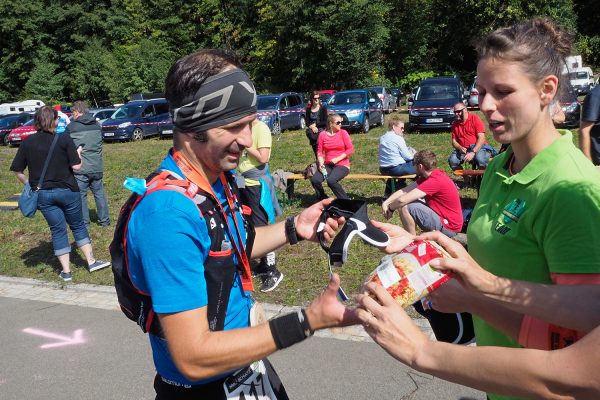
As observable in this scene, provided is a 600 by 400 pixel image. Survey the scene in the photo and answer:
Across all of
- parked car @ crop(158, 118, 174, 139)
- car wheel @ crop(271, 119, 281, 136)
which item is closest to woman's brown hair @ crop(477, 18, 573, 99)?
car wheel @ crop(271, 119, 281, 136)

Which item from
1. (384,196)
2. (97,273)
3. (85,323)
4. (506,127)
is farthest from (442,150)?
(506,127)

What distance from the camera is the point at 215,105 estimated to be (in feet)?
6.02

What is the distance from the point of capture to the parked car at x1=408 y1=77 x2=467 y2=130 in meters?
16.9

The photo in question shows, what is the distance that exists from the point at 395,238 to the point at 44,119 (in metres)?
5.99

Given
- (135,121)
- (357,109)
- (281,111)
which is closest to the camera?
(357,109)

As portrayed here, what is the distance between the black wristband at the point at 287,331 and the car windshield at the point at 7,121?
28497mm

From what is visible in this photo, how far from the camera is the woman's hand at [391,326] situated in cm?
142

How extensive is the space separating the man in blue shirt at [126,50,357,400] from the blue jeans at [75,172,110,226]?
7.01 metres

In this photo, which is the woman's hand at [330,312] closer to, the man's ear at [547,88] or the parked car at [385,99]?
the man's ear at [547,88]

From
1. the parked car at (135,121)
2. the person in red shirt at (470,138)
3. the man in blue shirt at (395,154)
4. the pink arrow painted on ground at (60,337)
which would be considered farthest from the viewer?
the parked car at (135,121)

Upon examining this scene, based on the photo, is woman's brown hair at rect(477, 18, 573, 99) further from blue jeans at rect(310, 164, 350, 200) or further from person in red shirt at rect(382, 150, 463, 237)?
blue jeans at rect(310, 164, 350, 200)

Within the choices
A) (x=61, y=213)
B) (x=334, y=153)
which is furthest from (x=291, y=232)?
(x=334, y=153)

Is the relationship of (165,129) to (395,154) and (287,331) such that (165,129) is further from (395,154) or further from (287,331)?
(287,331)

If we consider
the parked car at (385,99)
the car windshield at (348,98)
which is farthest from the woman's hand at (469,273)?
the parked car at (385,99)
